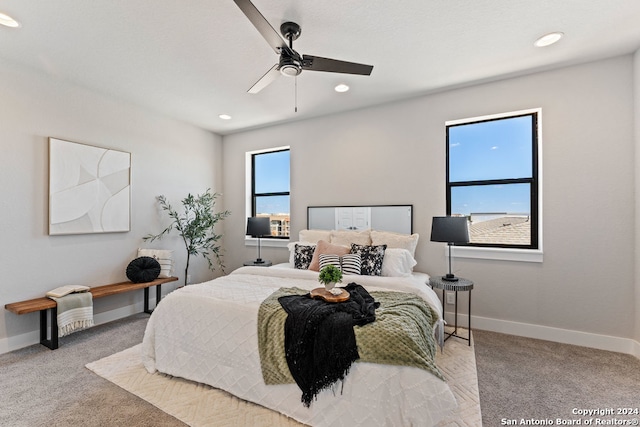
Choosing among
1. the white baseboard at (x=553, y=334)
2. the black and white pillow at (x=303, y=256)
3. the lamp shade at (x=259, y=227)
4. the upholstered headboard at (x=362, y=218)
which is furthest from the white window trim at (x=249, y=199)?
the white baseboard at (x=553, y=334)

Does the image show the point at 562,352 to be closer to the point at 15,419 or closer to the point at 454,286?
the point at 454,286

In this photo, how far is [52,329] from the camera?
2.82m

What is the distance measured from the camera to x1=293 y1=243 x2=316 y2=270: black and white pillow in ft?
11.2

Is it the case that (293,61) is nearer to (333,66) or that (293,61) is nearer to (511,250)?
(333,66)

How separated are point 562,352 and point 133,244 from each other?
4956mm

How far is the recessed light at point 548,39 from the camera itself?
2385 mm

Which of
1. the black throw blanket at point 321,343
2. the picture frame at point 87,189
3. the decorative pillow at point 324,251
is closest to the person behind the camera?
the black throw blanket at point 321,343

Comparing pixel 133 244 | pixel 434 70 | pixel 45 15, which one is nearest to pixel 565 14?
pixel 434 70

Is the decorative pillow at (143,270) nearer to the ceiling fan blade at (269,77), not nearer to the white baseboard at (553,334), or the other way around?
the ceiling fan blade at (269,77)

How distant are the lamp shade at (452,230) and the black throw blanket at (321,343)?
1.39m

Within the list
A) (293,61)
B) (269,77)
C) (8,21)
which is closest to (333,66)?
(293,61)

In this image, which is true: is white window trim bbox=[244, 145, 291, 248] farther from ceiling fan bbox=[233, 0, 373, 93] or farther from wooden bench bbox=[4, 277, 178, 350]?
ceiling fan bbox=[233, 0, 373, 93]

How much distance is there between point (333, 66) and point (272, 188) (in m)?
3.01

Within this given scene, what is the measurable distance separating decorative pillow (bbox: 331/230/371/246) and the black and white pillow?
1.03 ft
